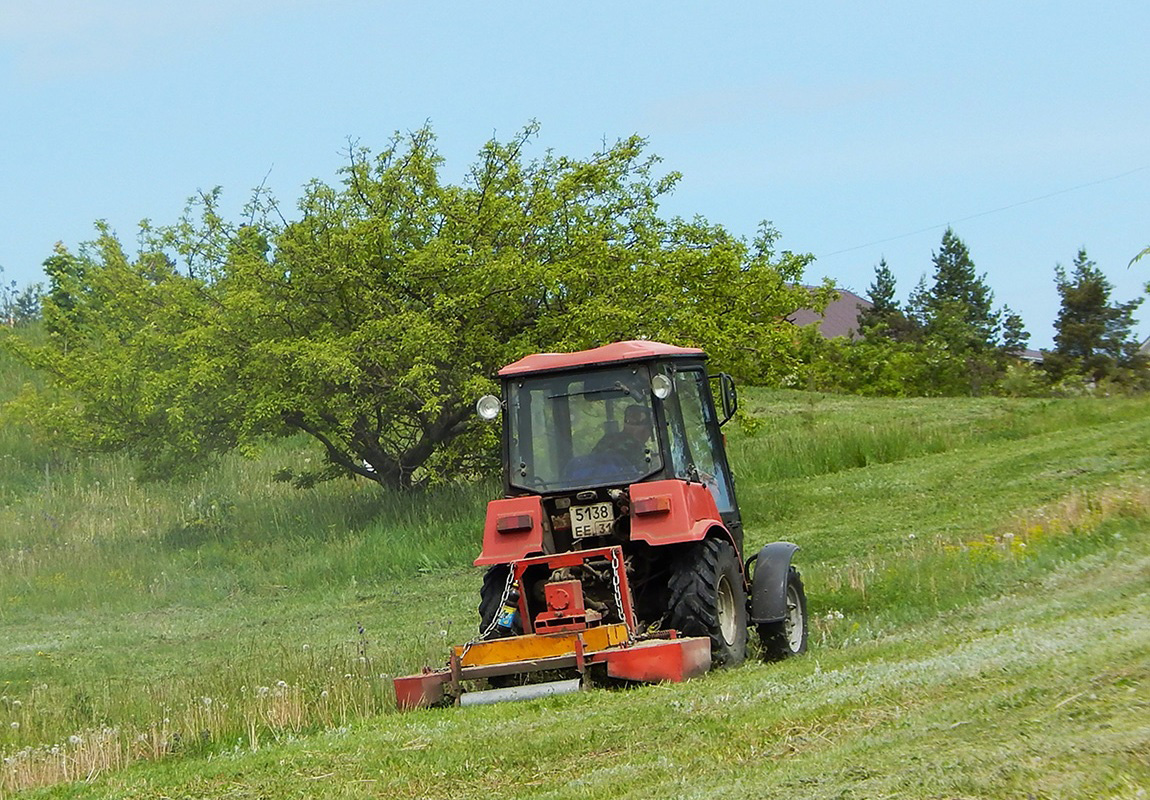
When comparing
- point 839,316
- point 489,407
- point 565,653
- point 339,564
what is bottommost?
point 565,653

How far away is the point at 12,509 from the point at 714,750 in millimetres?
23079

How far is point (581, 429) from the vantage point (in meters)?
11.0

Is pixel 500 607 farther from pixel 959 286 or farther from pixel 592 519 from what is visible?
pixel 959 286

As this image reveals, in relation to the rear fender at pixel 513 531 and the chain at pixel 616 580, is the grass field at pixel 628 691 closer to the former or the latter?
the chain at pixel 616 580

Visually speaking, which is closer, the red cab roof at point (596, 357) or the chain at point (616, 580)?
the chain at point (616, 580)

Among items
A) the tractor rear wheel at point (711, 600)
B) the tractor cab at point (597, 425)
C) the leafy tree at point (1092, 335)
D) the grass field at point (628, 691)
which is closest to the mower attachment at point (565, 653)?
the tractor rear wheel at point (711, 600)

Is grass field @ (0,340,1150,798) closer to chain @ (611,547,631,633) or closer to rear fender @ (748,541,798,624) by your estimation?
rear fender @ (748,541,798,624)

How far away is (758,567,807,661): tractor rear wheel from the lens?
10.9m

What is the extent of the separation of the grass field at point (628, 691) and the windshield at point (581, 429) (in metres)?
1.94

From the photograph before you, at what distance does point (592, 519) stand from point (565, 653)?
4.80 feet

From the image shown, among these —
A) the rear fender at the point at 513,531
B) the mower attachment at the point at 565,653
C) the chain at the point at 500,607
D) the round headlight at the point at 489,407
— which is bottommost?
the mower attachment at the point at 565,653

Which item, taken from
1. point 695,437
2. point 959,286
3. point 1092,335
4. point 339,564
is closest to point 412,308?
point 339,564

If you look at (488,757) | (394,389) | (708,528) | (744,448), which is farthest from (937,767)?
(744,448)

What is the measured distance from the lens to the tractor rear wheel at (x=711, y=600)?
9.97 meters
